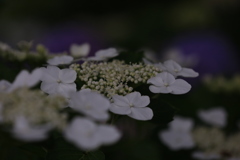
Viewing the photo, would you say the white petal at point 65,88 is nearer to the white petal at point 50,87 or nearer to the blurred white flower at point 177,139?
the white petal at point 50,87

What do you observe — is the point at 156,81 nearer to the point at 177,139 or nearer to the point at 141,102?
the point at 141,102

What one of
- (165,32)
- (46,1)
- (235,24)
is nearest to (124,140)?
(165,32)

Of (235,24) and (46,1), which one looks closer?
(235,24)

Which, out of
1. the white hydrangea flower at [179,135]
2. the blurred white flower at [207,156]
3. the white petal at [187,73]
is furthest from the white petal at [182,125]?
the white petal at [187,73]

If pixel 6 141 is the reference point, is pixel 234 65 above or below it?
above

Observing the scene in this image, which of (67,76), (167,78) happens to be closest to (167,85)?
(167,78)

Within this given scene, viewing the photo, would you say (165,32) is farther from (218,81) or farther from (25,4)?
(218,81)

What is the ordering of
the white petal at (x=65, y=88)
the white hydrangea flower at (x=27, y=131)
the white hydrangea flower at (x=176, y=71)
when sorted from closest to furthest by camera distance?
1. the white hydrangea flower at (x=27, y=131)
2. the white petal at (x=65, y=88)
3. the white hydrangea flower at (x=176, y=71)
